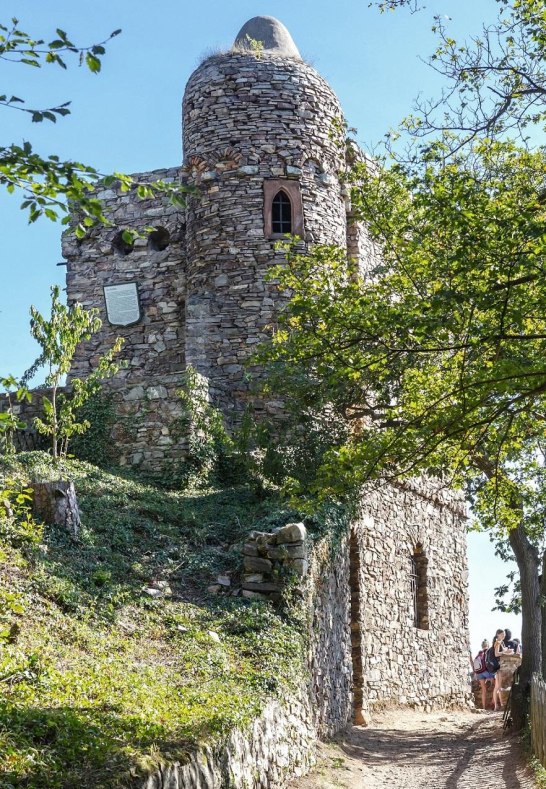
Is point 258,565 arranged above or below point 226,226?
below

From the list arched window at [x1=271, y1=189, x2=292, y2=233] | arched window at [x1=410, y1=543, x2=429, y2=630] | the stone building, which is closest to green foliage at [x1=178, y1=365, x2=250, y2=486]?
the stone building

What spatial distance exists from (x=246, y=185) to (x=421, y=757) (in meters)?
9.94

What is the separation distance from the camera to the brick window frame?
17406mm

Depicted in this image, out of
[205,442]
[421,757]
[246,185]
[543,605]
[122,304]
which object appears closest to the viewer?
[421,757]

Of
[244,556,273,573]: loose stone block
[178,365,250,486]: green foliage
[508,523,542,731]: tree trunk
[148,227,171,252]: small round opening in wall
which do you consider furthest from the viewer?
[148,227,171,252]: small round opening in wall

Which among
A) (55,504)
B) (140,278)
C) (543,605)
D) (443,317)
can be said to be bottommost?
(543,605)

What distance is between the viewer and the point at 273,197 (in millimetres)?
17484

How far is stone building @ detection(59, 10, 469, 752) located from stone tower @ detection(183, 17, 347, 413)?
0.03 m

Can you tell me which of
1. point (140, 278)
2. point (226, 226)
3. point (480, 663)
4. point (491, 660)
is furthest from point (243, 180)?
point (480, 663)

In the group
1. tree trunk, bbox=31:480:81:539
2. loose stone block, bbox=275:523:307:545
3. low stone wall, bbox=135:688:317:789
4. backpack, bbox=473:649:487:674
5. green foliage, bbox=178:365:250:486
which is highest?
green foliage, bbox=178:365:250:486

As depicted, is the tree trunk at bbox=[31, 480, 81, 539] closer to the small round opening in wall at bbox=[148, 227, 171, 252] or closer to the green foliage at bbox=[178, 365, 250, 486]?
the green foliage at bbox=[178, 365, 250, 486]

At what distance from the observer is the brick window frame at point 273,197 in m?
17.4

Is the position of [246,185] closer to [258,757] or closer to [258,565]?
[258,565]

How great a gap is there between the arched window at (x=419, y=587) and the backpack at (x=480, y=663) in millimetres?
2638
